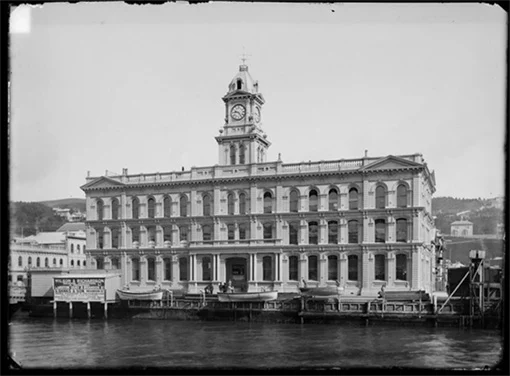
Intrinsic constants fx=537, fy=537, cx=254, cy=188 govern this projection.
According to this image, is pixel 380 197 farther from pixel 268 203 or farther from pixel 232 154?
pixel 232 154

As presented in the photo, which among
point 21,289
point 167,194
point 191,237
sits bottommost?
point 21,289

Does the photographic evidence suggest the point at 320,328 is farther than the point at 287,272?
No

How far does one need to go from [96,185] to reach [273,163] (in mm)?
16429

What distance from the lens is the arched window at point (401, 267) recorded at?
4069cm

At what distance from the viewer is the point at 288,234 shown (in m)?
44.0

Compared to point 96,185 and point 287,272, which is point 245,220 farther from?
point 96,185

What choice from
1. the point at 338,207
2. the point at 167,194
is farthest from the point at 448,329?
the point at 167,194

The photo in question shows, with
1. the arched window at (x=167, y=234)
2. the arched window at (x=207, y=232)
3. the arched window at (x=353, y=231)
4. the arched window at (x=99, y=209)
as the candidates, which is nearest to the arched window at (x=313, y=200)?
the arched window at (x=353, y=231)

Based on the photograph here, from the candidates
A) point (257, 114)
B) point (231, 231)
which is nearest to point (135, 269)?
point (231, 231)

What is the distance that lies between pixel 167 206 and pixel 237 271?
842 cm

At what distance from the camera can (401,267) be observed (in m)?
40.9

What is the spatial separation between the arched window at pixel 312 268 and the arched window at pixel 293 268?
42.4 inches

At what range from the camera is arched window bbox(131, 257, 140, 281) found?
4728 cm

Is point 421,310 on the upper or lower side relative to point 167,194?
lower
